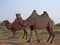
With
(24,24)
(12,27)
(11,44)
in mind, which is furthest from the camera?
(12,27)

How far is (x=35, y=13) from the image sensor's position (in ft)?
42.6

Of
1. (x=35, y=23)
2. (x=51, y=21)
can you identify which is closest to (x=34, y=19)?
(x=35, y=23)

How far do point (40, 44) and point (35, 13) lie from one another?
1900mm

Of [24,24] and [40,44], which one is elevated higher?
[24,24]

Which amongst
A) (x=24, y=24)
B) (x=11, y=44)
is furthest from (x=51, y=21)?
(x=11, y=44)

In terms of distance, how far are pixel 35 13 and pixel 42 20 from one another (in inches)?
23.0

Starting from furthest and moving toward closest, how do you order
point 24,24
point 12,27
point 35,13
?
point 12,27 < point 35,13 < point 24,24

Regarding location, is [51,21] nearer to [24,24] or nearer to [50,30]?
[50,30]

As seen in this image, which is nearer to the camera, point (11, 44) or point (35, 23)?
point (11, 44)

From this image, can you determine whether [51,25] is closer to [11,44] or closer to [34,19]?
[34,19]

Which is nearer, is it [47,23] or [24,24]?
[24,24]

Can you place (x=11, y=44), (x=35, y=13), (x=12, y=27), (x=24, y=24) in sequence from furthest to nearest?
(x=12, y=27) < (x=35, y=13) < (x=24, y=24) < (x=11, y=44)

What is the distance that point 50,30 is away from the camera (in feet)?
45.0

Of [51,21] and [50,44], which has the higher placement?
[51,21]
